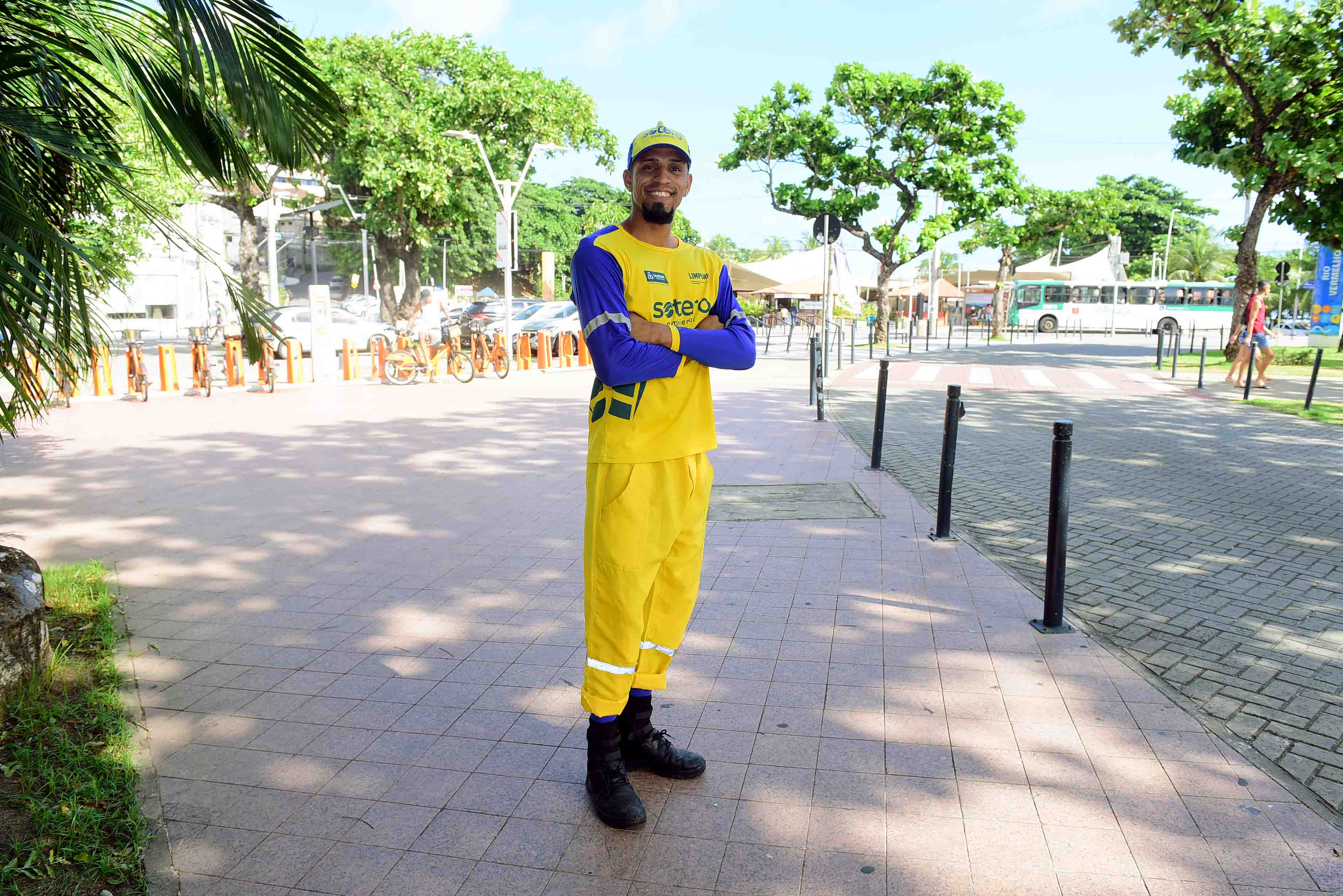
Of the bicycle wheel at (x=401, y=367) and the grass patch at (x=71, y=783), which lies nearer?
the grass patch at (x=71, y=783)

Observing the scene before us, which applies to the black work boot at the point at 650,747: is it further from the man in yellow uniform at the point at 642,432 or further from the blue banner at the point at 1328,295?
the blue banner at the point at 1328,295

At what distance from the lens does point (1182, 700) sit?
388cm

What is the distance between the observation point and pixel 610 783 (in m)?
3.00

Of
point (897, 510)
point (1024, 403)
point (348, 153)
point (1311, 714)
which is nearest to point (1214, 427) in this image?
point (1024, 403)

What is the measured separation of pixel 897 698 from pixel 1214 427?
10.2 meters

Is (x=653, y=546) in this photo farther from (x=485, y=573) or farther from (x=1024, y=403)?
(x=1024, y=403)

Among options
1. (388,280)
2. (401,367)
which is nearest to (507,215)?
(401,367)

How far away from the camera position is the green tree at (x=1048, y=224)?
3625 centimetres

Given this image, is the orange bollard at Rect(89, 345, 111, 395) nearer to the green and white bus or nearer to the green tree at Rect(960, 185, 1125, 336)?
the green tree at Rect(960, 185, 1125, 336)

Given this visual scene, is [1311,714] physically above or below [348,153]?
below

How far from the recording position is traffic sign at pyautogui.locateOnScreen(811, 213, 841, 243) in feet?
44.8

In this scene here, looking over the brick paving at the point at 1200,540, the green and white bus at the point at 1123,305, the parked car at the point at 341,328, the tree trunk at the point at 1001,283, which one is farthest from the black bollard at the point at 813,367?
the green and white bus at the point at 1123,305

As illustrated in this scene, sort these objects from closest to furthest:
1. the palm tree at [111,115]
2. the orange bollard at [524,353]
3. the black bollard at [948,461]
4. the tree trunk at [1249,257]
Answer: the palm tree at [111,115] → the black bollard at [948,461] → the tree trunk at [1249,257] → the orange bollard at [524,353]

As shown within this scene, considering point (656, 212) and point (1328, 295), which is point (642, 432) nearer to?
point (656, 212)
